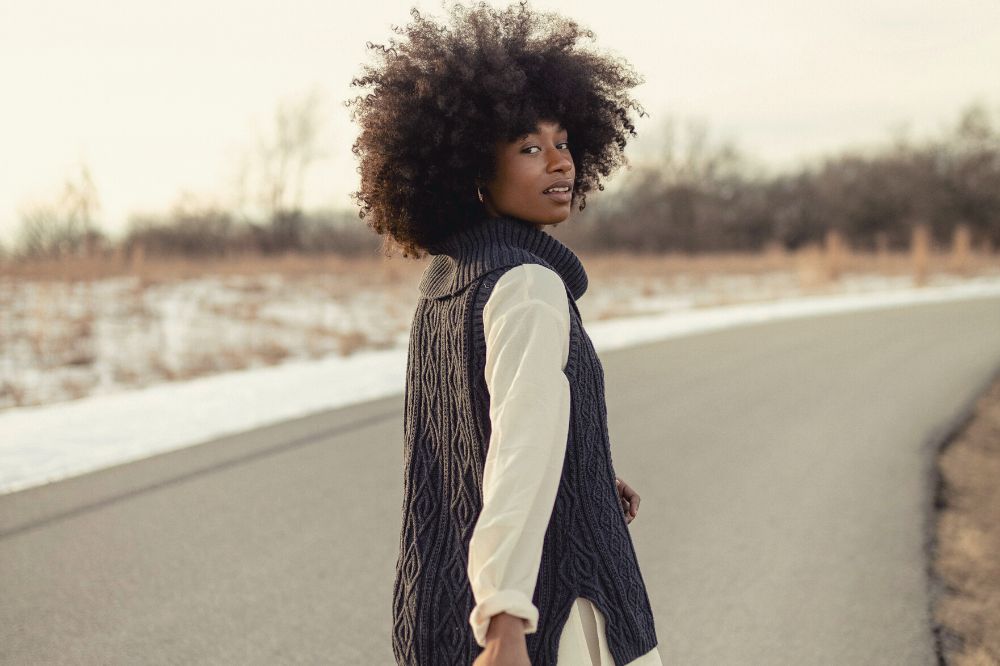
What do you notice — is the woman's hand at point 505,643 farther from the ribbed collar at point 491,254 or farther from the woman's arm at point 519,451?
the ribbed collar at point 491,254

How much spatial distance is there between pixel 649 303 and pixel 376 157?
20.2 metres

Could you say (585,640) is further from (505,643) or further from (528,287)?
(528,287)

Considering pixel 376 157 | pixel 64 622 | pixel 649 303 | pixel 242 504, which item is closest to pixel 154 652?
pixel 64 622

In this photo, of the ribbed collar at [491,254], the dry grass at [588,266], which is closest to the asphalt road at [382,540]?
the ribbed collar at [491,254]

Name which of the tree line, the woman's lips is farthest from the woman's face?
the tree line

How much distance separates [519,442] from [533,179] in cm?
54

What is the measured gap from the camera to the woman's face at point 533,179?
1.68 meters

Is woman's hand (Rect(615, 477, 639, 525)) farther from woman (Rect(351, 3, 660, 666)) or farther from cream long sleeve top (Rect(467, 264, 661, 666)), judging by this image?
cream long sleeve top (Rect(467, 264, 661, 666))

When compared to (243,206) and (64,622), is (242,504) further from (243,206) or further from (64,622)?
(243,206)

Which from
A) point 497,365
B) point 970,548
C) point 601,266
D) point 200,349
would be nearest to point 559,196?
point 497,365

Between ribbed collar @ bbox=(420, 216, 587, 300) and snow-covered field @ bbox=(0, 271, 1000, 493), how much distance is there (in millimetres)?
4720

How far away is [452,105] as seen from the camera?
1.79 meters

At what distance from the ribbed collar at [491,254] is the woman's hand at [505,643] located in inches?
21.2

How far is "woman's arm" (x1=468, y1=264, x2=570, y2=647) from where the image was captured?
1.38 m
